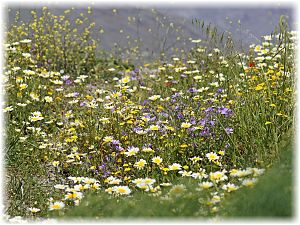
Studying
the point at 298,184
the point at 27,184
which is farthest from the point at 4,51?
the point at 298,184

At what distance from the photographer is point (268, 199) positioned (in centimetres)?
217

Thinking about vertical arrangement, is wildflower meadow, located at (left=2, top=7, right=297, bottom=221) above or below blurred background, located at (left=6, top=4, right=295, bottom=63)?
below

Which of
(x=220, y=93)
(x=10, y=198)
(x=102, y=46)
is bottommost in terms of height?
(x=10, y=198)

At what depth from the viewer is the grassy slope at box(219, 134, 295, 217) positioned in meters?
2.16

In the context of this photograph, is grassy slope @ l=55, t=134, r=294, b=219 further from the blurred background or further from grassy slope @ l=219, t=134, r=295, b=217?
the blurred background

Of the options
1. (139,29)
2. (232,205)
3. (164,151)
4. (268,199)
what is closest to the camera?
(268,199)

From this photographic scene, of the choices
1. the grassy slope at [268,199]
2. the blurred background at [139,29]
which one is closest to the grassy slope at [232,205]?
the grassy slope at [268,199]

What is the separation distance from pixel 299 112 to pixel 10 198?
1.99 metres

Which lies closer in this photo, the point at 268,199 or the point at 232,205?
the point at 268,199

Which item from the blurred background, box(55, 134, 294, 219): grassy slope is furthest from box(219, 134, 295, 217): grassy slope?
the blurred background

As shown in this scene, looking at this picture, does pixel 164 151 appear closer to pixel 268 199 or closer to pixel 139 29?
pixel 268 199

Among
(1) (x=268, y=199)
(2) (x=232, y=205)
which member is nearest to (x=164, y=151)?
(2) (x=232, y=205)

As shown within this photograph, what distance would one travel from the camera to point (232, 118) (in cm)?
392

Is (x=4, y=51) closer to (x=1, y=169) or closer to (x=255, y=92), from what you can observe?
(x=1, y=169)
